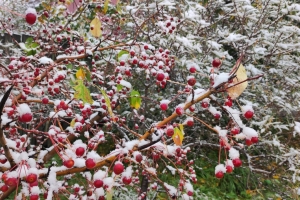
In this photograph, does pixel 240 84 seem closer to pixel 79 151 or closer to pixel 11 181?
pixel 79 151

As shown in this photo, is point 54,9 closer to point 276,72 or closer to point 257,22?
point 257,22

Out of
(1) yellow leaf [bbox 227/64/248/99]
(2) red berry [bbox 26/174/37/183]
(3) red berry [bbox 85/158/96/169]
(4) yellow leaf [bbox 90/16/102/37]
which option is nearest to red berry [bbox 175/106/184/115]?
(1) yellow leaf [bbox 227/64/248/99]

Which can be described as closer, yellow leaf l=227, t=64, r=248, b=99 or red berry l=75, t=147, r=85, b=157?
yellow leaf l=227, t=64, r=248, b=99

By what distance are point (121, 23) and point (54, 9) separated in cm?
84

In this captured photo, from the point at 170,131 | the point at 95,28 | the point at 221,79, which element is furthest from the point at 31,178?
the point at 95,28

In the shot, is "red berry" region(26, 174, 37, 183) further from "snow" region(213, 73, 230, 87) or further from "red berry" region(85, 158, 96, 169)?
"snow" region(213, 73, 230, 87)

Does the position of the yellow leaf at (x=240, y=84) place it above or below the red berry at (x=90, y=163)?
above

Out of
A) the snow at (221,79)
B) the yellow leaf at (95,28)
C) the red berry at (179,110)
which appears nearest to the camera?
the snow at (221,79)

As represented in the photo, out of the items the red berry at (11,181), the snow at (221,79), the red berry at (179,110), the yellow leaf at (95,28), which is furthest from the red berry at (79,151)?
the yellow leaf at (95,28)

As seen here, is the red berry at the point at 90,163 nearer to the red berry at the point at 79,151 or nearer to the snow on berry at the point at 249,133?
the red berry at the point at 79,151

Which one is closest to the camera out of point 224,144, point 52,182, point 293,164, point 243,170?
point 224,144

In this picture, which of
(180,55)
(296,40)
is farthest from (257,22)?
(180,55)

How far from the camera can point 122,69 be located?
2.20m

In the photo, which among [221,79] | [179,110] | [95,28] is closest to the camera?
[221,79]
